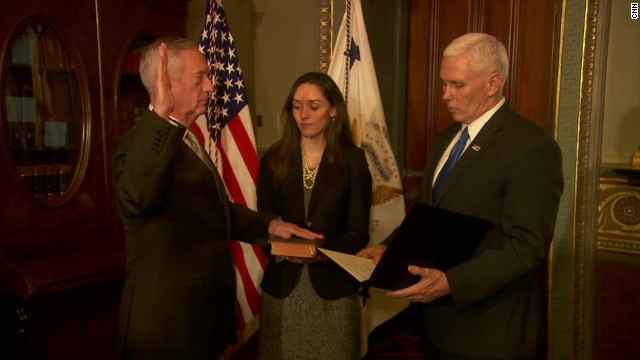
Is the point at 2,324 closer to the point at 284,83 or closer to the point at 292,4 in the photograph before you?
the point at 284,83

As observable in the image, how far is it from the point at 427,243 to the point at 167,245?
0.67 meters

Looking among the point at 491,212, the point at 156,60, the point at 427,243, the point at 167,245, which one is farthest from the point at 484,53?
the point at 167,245

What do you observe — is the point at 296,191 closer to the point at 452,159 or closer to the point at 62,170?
the point at 452,159

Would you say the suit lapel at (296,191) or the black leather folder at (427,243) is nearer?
the black leather folder at (427,243)

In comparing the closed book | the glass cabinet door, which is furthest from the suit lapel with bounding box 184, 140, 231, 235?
the glass cabinet door

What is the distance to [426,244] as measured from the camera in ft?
4.08

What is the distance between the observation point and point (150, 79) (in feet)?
4.32

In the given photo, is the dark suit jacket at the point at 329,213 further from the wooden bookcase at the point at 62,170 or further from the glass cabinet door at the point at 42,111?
the glass cabinet door at the point at 42,111

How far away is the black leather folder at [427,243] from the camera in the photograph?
46.3 inches

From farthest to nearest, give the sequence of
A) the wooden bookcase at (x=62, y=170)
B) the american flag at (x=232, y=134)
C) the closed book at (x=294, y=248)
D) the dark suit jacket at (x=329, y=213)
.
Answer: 1. the american flag at (x=232, y=134)
2. the wooden bookcase at (x=62, y=170)
3. the dark suit jacket at (x=329, y=213)
4. the closed book at (x=294, y=248)

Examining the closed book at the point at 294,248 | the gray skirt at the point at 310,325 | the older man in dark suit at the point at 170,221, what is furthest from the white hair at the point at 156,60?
the gray skirt at the point at 310,325

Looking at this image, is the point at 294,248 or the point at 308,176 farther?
the point at 308,176

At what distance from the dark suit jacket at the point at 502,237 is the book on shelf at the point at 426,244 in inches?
1.7

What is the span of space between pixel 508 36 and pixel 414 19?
0.58 metres
